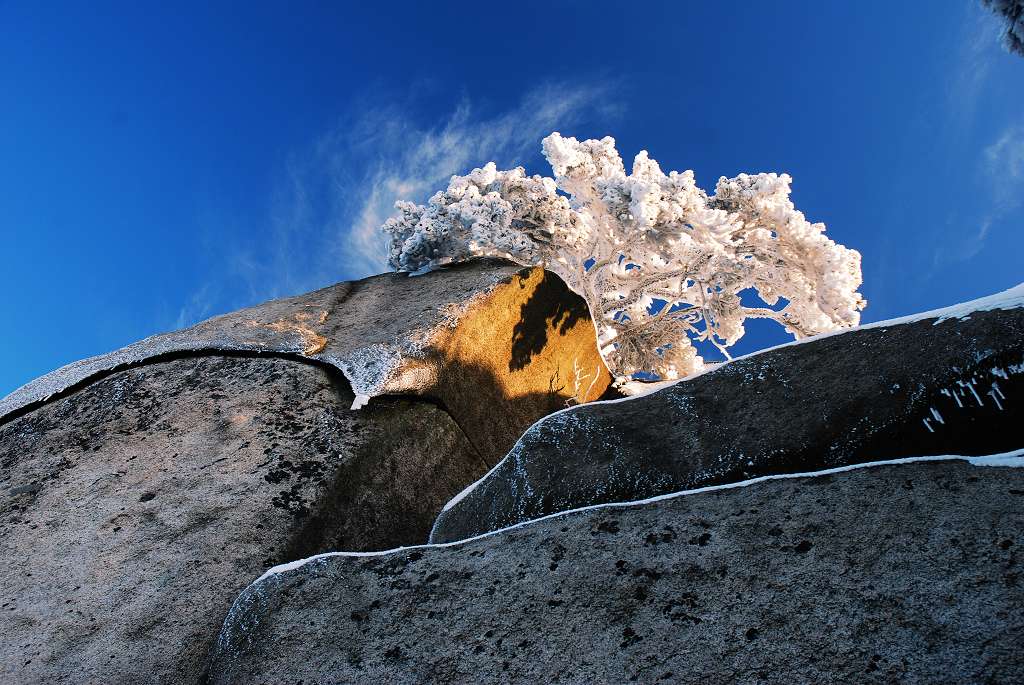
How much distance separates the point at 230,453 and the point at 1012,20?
9.23 metres

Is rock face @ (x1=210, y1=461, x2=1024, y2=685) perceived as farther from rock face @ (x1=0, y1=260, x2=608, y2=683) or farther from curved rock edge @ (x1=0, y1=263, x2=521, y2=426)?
curved rock edge @ (x1=0, y1=263, x2=521, y2=426)

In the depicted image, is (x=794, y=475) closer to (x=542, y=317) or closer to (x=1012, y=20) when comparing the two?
(x=542, y=317)

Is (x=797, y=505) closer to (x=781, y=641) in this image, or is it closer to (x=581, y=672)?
(x=781, y=641)

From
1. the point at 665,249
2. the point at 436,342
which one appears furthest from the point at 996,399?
the point at 665,249

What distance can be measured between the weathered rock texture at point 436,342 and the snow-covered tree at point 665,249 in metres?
3.55

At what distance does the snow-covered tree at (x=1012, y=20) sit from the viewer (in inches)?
279

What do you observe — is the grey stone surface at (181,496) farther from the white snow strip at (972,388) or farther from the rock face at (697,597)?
the white snow strip at (972,388)

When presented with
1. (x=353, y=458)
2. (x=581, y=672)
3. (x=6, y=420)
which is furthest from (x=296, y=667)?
(x=6, y=420)

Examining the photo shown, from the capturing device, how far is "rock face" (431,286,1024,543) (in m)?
3.84

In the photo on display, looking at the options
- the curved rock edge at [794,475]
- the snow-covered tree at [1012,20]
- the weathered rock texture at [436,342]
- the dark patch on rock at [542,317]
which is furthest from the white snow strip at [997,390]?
the dark patch on rock at [542,317]

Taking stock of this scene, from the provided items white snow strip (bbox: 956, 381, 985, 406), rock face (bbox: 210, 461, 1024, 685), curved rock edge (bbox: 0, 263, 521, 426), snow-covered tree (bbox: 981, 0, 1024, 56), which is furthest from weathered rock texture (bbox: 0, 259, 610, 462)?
snow-covered tree (bbox: 981, 0, 1024, 56)

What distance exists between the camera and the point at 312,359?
749cm

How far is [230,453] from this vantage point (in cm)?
628

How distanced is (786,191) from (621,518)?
1353 centimetres
